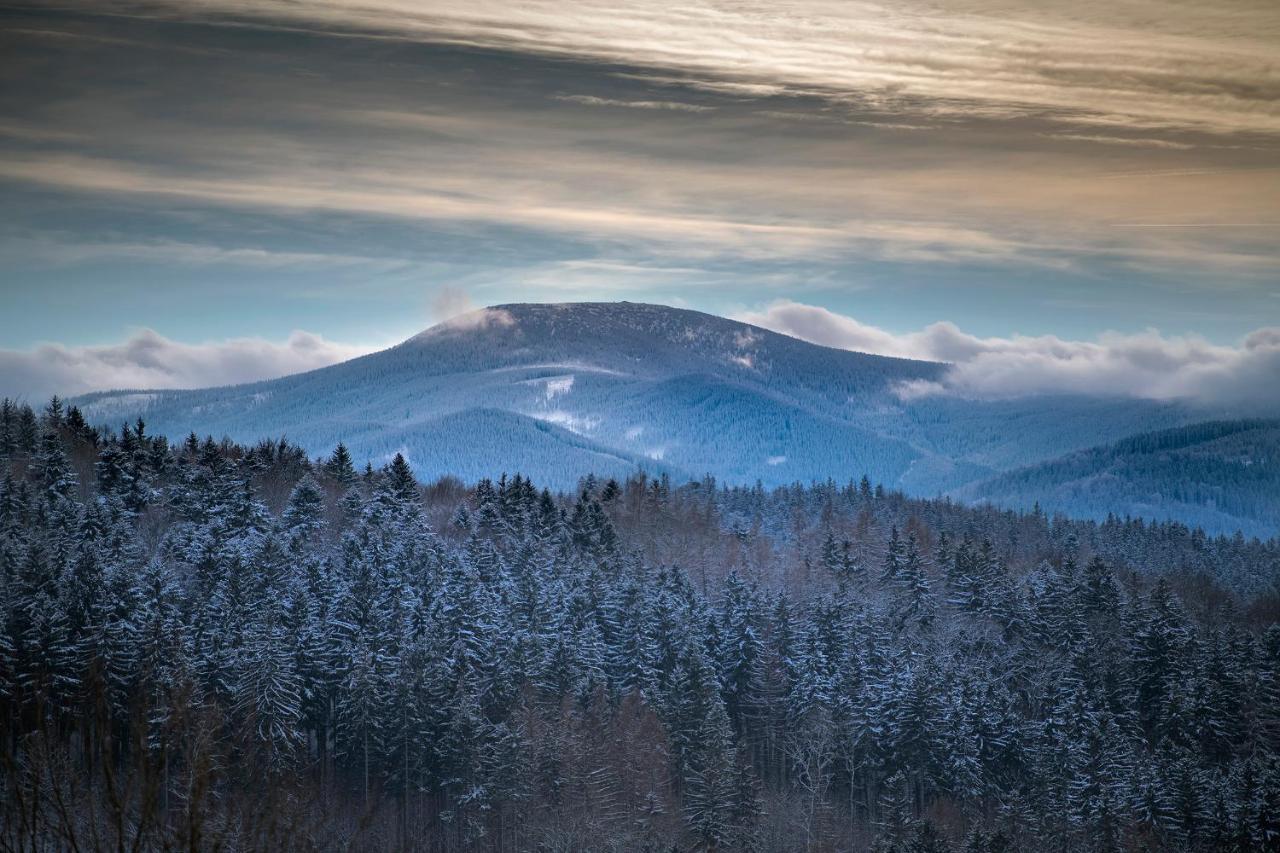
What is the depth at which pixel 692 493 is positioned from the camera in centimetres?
18738

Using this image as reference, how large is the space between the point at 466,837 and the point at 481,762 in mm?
4488

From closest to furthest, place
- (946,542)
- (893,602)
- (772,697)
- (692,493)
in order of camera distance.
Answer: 1. (772,697)
2. (893,602)
3. (946,542)
4. (692,493)

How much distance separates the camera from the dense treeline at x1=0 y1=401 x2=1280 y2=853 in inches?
2635

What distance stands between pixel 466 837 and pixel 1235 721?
57.9 metres

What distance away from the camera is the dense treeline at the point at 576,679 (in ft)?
220

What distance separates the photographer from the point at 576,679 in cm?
8206

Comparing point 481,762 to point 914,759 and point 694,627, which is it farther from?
point 914,759

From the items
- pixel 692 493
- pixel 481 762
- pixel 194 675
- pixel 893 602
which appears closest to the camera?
pixel 194 675

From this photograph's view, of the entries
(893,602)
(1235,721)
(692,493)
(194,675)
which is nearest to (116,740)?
(194,675)

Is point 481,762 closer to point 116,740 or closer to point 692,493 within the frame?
point 116,740

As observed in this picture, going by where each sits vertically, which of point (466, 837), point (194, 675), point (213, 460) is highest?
point (213, 460)

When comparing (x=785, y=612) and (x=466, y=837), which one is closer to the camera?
(x=466, y=837)

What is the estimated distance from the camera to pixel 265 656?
6731 cm

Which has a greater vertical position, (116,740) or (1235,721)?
(116,740)
